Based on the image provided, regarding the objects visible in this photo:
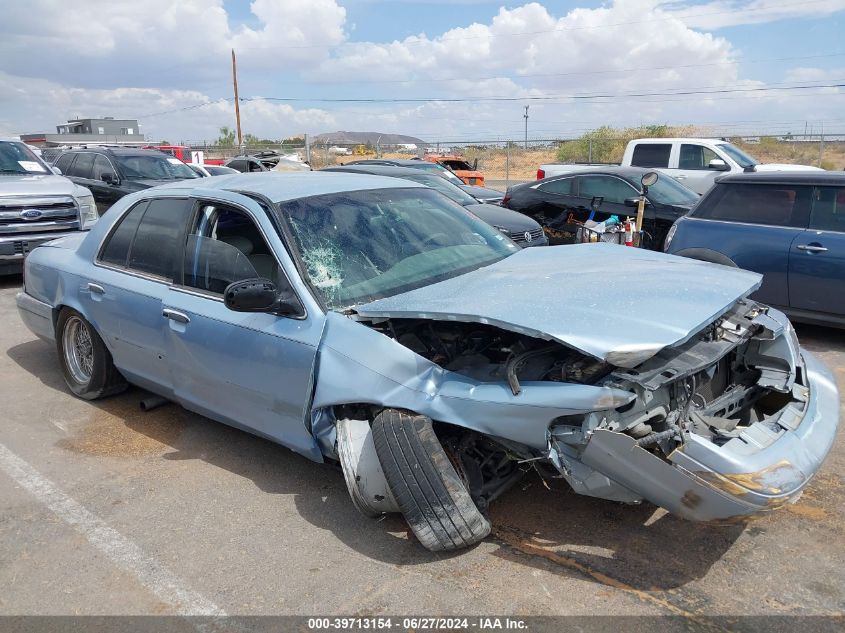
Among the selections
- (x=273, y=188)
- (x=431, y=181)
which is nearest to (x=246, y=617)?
(x=273, y=188)

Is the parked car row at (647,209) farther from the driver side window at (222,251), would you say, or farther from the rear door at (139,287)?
the rear door at (139,287)

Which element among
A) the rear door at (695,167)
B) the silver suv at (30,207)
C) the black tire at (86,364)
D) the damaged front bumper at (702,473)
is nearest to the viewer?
the damaged front bumper at (702,473)

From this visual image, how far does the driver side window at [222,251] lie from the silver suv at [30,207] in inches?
234

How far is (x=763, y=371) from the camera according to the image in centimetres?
356

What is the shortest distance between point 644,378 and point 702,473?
42 centimetres

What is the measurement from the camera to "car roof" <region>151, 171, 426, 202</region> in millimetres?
4008

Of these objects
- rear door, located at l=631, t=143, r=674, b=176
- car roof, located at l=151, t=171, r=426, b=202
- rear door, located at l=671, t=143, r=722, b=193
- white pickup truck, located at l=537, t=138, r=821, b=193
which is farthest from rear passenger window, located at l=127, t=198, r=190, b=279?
rear door, located at l=631, t=143, r=674, b=176

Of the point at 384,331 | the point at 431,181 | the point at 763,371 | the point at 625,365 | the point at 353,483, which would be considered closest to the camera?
the point at 625,365

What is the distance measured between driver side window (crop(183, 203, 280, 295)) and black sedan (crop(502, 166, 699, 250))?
22.0 feet

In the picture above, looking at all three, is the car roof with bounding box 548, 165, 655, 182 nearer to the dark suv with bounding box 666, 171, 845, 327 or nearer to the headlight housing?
the dark suv with bounding box 666, 171, 845, 327

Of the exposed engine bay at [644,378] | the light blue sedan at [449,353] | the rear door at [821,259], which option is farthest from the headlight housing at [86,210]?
the rear door at [821,259]

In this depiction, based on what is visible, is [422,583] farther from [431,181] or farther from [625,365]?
[431,181]

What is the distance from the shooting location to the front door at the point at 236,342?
3.44m

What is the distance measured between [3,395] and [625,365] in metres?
4.93
